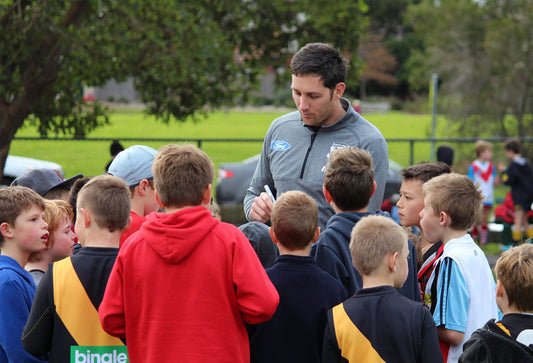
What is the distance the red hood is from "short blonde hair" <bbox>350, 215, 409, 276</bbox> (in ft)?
2.22

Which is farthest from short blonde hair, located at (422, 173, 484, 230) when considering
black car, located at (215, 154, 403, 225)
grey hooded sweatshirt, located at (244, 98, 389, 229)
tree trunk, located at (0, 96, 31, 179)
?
black car, located at (215, 154, 403, 225)

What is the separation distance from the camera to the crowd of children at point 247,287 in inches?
112

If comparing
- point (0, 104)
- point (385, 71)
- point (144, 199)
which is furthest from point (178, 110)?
point (385, 71)

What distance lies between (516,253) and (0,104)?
7148 millimetres

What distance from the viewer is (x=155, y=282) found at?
2.84 metres

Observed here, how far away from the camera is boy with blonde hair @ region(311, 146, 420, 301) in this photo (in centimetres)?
320

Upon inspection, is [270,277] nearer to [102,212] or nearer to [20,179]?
[102,212]

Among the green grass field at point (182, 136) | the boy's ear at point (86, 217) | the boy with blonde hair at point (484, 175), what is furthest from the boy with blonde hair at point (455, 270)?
the green grass field at point (182, 136)

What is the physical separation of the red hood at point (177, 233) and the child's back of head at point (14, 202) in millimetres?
1075

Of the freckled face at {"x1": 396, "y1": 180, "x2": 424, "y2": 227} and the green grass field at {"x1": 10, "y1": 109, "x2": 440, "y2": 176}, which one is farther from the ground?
the freckled face at {"x1": 396, "y1": 180, "x2": 424, "y2": 227}

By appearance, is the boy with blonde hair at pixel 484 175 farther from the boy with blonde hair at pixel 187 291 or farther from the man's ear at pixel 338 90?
the boy with blonde hair at pixel 187 291

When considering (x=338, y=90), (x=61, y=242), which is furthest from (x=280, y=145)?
(x=61, y=242)

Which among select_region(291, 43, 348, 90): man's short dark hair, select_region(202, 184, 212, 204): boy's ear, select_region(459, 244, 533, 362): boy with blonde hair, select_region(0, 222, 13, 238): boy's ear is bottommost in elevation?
select_region(459, 244, 533, 362): boy with blonde hair

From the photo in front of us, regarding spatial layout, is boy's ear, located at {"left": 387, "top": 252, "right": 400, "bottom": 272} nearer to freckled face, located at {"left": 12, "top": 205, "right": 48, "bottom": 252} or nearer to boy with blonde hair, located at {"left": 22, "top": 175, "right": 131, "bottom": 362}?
boy with blonde hair, located at {"left": 22, "top": 175, "right": 131, "bottom": 362}
